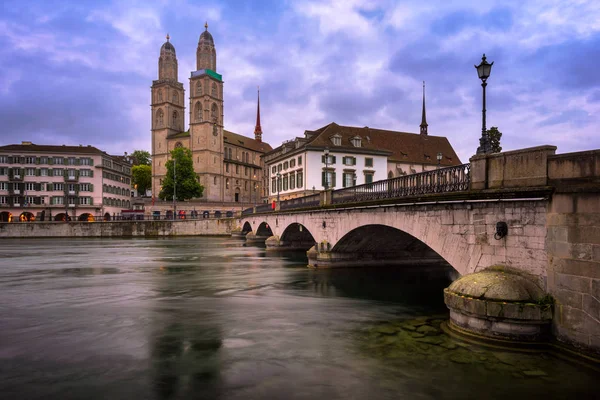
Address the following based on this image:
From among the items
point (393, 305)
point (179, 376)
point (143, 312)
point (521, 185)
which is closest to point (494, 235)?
point (521, 185)

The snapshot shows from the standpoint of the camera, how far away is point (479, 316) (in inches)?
392

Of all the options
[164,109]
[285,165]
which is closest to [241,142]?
[164,109]

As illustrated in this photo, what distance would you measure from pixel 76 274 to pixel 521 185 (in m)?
24.6

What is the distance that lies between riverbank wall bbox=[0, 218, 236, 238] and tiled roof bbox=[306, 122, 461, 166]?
87.0ft

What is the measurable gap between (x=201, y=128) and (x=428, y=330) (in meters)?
97.8

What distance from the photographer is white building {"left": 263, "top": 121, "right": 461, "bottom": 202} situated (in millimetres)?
57531

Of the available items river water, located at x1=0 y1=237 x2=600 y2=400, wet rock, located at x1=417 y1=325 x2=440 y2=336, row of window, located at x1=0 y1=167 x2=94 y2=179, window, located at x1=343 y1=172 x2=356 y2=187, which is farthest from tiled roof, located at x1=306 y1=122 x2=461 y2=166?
row of window, located at x1=0 y1=167 x2=94 y2=179

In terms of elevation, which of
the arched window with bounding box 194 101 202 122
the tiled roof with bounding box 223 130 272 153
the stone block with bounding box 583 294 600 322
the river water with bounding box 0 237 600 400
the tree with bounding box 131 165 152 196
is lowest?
the river water with bounding box 0 237 600 400

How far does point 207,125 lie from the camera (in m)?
103

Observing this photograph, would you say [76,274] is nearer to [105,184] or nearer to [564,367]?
[564,367]

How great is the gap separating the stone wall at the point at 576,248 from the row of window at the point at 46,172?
293 feet

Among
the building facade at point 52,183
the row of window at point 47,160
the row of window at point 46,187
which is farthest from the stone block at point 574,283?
the row of window at point 47,160

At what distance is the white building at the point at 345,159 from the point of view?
Answer: 57.5 metres

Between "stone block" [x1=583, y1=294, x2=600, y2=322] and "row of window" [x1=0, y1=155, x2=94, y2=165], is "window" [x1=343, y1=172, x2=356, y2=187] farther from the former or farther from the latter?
"row of window" [x1=0, y1=155, x2=94, y2=165]
